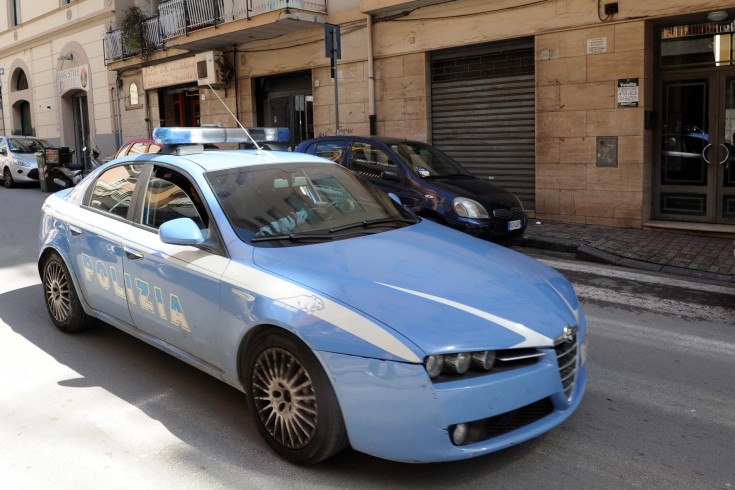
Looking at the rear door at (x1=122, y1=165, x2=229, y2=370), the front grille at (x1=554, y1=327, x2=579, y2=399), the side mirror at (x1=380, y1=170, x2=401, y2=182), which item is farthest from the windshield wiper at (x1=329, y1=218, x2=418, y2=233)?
the side mirror at (x1=380, y1=170, x2=401, y2=182)

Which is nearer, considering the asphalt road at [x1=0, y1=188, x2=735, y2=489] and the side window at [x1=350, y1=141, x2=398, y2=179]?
the asphalt road at [x1=0, y1=188, x2=735, y2=489]

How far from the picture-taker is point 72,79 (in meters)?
25.4

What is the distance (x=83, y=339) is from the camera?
5.32 meters

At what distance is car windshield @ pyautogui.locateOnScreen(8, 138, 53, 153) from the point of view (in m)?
20.3

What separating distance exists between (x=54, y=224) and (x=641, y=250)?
7.17 meters

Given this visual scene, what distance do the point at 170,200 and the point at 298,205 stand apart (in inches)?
34.1

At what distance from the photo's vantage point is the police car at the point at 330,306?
9.66 ft

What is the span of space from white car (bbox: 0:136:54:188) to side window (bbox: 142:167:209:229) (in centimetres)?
1691

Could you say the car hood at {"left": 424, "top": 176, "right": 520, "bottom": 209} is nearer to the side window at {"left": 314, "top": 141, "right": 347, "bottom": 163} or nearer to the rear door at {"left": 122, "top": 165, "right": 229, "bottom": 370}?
the side window at {"left": 314, "top": 141, "right": 347, "bottom": 163}

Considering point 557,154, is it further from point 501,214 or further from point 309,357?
point 309,357

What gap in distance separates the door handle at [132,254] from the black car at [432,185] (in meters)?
4.56

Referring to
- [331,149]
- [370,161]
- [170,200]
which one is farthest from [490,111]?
[170,200]

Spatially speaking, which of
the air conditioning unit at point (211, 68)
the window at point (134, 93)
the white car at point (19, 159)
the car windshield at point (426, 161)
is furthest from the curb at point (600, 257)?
the window at point (134, 93)

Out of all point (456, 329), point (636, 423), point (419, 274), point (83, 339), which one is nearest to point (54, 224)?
point (83, 339)
